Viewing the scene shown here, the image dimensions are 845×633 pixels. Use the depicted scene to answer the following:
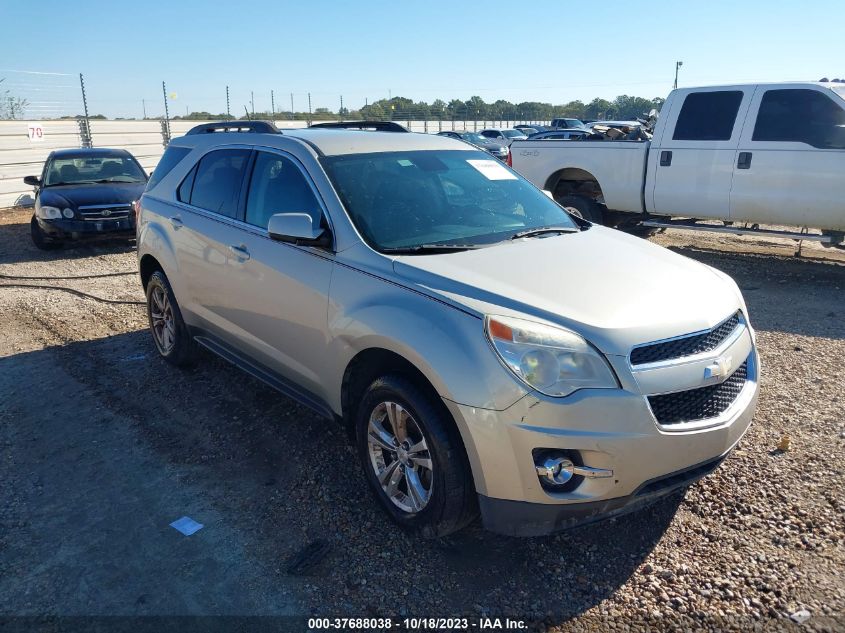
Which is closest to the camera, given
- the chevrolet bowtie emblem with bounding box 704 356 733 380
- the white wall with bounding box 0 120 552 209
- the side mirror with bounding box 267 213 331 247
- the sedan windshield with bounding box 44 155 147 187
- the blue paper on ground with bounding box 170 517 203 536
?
the chevrolet bowtie emblem with bounding box 704 356 733 380

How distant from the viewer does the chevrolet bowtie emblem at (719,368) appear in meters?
2.76

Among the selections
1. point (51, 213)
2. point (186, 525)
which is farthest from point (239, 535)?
point (51, 213)

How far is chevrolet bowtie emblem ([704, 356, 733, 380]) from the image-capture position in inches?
109

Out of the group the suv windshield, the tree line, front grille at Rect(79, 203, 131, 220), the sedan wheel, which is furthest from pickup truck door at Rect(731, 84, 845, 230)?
the tree line

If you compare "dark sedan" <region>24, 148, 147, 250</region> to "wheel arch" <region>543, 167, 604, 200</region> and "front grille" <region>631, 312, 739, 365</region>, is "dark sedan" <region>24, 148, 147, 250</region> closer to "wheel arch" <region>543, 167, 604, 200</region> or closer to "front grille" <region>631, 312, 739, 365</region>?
"wheel arch" <region>543, 167, 604, 200</region>

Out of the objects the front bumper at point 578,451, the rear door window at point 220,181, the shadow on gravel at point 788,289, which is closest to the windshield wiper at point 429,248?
the front bumper at point 578,451

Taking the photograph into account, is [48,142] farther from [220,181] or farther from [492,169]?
[492,169]

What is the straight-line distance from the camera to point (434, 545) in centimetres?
308

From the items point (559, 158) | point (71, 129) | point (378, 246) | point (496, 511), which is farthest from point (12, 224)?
point (496, 511)

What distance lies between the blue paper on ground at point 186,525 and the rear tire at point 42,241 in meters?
8.51

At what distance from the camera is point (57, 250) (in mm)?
10531

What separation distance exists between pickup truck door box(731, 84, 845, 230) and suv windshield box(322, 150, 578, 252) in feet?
15.6

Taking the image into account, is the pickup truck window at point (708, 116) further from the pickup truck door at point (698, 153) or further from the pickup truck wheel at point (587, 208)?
the pickup truck wheel at point (587, 208)

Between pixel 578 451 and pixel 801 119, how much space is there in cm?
694
